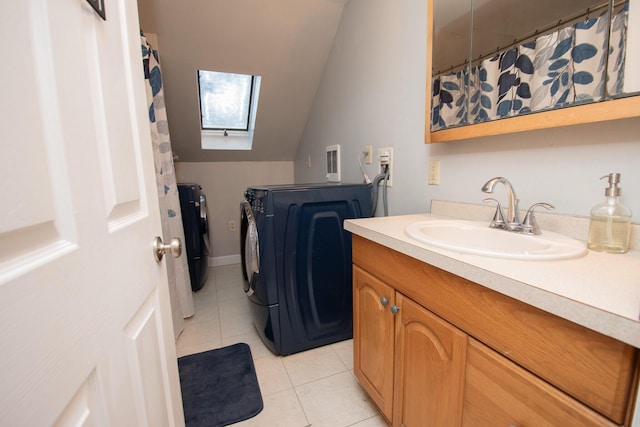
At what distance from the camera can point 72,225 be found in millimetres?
369

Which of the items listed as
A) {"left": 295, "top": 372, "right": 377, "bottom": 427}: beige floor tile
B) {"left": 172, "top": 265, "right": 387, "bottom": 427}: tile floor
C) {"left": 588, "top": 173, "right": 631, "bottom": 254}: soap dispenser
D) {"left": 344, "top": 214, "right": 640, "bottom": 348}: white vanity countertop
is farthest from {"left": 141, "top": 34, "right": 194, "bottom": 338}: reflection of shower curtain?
{"left": 588, "top": 173, "right": 631, "bottom": 254}: soap dispenser

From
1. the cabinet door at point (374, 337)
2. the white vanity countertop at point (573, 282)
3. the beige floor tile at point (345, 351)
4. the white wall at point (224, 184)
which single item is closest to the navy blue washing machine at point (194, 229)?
the white wall at point (224, 184)

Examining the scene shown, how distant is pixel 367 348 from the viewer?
1.21 metres

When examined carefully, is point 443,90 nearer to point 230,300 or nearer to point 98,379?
point 98,379

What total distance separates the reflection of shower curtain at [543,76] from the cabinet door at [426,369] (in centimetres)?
80

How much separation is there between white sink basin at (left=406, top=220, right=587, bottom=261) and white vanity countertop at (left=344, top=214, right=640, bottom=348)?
18 millimetres

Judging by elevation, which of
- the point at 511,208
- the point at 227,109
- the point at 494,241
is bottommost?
the point at 494,241

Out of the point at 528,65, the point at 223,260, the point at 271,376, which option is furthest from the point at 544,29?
the point at 223,260

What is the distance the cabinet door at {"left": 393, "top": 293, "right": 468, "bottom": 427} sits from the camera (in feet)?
2.48

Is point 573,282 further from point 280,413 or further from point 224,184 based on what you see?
point 224,184

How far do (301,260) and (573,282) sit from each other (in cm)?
125

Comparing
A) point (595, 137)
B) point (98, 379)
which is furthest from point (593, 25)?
point (98, 379)

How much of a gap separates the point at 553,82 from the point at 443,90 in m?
0.47

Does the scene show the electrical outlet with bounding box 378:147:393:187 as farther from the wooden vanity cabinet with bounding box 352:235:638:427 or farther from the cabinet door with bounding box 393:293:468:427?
the cabinet door with bounding box 393:293:468:427
